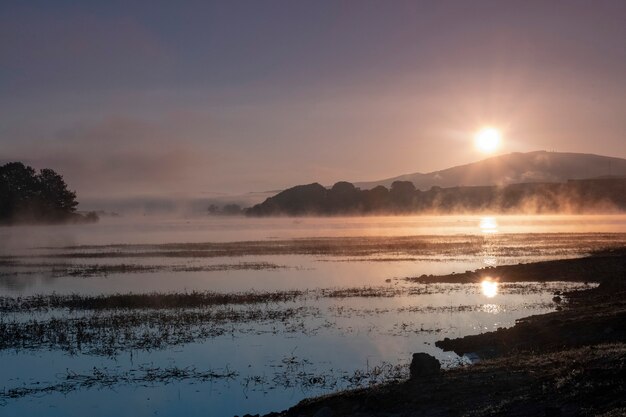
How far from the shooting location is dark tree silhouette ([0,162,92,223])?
560 feet

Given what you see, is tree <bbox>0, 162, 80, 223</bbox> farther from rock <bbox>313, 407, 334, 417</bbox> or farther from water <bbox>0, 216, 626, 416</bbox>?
rock <bbox>313, 407, 334, 417</bbox>

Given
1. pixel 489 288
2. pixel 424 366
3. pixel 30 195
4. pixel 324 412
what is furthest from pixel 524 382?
pixel 30 195

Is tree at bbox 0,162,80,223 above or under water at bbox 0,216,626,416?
above

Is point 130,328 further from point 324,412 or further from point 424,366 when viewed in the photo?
point 324,412

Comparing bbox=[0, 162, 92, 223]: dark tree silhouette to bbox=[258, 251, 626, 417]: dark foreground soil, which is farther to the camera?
bbox=[0, 162, 92, 223]: dark tree silhouette

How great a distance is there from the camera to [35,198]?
179625mm

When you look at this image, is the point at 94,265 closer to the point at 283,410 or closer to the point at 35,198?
the point at 283,410

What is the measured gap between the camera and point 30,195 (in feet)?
587

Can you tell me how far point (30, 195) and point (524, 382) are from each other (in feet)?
610

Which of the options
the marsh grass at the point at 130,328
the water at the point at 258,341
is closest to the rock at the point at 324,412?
the water at the point at 258,341

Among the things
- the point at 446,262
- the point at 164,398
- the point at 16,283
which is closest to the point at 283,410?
the point at 164,398

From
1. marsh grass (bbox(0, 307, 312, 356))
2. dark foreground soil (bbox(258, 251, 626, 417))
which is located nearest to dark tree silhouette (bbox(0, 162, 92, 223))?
marsh grass (bbox(0, 307, 312, 356))

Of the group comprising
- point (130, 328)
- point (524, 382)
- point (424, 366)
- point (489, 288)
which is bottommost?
point (489, 288)

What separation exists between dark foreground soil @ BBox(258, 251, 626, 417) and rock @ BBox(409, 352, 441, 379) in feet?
0.99
